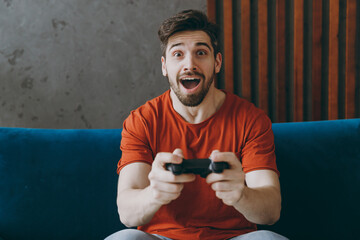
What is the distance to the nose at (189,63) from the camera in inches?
44.5

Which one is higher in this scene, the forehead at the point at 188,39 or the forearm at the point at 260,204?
the forehead at the point at 188,39

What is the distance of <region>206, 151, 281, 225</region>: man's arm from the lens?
0.68 meters

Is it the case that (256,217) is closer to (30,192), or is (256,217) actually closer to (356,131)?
(356,131)

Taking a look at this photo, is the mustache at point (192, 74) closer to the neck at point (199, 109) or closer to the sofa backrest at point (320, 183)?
the neck at point (199, 109)

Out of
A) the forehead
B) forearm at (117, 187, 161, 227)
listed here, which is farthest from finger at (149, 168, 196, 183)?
the forehead

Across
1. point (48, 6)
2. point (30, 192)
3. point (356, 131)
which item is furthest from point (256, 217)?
point (48, 6)

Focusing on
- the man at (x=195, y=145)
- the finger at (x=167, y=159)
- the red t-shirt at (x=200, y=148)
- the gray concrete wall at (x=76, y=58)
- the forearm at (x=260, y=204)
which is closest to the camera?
the finger at (x=167, y=159)

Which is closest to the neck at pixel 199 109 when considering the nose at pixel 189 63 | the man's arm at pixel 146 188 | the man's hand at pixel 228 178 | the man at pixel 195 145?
the man at pixel 195 145

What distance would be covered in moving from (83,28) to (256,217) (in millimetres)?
1313

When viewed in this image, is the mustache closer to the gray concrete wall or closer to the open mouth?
the open mouth

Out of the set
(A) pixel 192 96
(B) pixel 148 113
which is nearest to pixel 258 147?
(A) pixel 192 96

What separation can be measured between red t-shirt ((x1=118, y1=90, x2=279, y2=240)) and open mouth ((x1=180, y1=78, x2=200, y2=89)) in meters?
0.11

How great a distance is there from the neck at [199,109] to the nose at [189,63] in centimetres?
13

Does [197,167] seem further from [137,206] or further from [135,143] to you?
[135,143]
